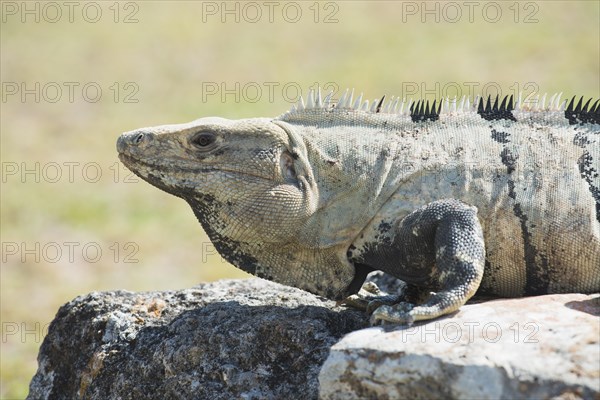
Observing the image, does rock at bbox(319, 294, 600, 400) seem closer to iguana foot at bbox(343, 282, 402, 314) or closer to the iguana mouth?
iguana foot at bbox(343, 282, 402, 314)

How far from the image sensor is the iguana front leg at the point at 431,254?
5.68 meters

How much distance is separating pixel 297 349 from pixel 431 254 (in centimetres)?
111

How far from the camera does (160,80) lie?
20266 millimetres

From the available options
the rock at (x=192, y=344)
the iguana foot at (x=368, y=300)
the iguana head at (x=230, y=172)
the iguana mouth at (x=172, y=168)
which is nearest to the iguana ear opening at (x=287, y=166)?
the iguana head at (x=230, y=172)

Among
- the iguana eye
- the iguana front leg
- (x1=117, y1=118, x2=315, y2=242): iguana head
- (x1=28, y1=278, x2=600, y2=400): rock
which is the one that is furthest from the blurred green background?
the iguana front leg

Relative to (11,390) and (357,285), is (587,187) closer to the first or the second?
(357,285)

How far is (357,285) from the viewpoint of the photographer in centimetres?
654

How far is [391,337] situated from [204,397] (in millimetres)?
1542

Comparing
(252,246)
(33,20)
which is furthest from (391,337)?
(33,20)

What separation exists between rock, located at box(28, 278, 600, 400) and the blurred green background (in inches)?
213

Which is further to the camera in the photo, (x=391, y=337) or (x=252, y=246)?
(x=252, y=246)

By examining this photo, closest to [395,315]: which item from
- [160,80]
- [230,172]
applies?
[230,172]

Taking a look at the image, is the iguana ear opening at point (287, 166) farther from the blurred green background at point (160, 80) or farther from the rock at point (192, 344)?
the blurred green background at point (160, 80)

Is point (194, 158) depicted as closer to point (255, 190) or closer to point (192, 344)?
point (255, 190)
